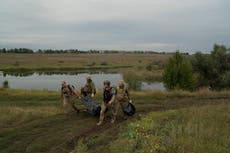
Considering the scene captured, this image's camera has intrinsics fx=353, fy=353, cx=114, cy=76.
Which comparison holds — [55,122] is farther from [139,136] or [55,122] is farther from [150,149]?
[150,149]

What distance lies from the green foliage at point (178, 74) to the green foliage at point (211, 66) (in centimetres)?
732

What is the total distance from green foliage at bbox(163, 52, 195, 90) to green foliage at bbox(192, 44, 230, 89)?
7319mm

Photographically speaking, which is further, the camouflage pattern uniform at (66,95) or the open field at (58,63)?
the open field at (58,63)

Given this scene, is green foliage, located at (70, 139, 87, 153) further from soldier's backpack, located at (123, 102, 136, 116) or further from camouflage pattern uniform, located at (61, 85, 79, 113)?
camouflage pattern uniform, located at (61, 85, 79, 113)

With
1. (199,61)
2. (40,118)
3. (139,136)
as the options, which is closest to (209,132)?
(139,136)

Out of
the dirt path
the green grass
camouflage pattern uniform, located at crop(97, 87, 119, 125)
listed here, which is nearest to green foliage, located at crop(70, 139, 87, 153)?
the dirt path

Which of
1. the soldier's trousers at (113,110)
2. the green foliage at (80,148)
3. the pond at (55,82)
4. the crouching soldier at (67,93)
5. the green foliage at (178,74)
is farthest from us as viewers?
the pond at (55,82)

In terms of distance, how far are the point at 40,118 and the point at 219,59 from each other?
121 ft

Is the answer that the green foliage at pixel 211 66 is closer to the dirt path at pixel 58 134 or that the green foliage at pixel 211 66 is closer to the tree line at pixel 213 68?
the tree line at pixel 213 68

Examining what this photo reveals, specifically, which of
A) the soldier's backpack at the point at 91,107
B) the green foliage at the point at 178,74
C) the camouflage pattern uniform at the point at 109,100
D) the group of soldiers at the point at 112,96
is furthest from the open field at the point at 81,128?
the green foliage at the point at 178,74

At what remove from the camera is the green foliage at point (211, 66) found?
4669 centimetres

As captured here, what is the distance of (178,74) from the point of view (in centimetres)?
3988

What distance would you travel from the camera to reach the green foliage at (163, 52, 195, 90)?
130 ft

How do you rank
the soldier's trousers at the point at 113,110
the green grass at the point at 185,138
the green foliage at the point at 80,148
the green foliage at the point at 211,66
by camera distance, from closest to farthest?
the green grass at the point at 185,138 → the green foliage at the point at 80,148 → the soldier's trousers at the point at 113,110 → the green foliage at the point at 211,66
